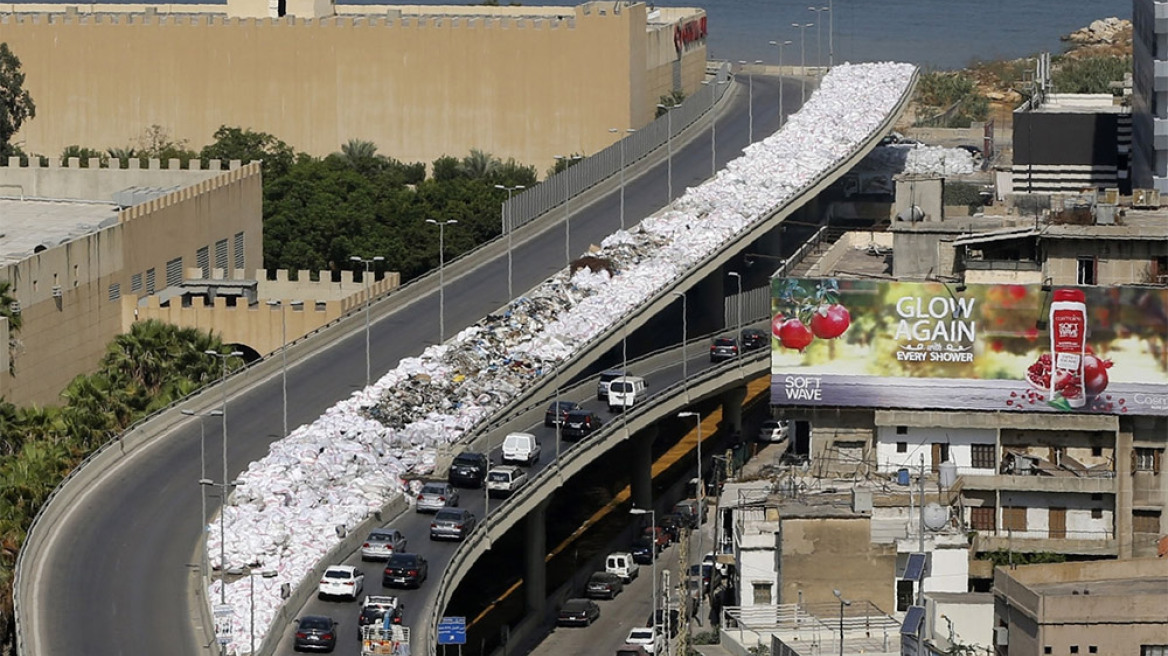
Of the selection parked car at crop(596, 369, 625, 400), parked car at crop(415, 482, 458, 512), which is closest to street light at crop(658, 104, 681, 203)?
parked car at crop(596, 369, 625, 400)

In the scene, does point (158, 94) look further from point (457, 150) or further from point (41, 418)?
point (41, 418)

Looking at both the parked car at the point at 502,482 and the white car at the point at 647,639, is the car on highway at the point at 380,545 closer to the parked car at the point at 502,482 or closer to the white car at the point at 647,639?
the parked car at the point at 502,482

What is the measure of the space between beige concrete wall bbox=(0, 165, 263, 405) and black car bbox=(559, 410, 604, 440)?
70.0 ft

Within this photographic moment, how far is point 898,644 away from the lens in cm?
7444

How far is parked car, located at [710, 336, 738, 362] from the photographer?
12156cm

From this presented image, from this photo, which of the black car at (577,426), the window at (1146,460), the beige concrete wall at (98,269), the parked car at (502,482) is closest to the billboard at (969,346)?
the window at (1146,460)

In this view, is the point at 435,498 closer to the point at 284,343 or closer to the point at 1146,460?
the point at 1146,460

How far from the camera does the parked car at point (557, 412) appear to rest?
359ft

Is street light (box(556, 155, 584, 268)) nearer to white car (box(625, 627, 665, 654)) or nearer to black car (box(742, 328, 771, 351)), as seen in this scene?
black car (box(742, 328, 771, 351))

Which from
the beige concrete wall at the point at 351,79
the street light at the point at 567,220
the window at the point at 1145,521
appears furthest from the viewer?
the beige concrete wall at the point at 351,79

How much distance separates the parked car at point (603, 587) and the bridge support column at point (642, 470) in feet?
29.1

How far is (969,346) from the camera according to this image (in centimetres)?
10494

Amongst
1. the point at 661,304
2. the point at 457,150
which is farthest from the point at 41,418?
the point at 457,150

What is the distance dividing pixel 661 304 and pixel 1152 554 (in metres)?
31.2
